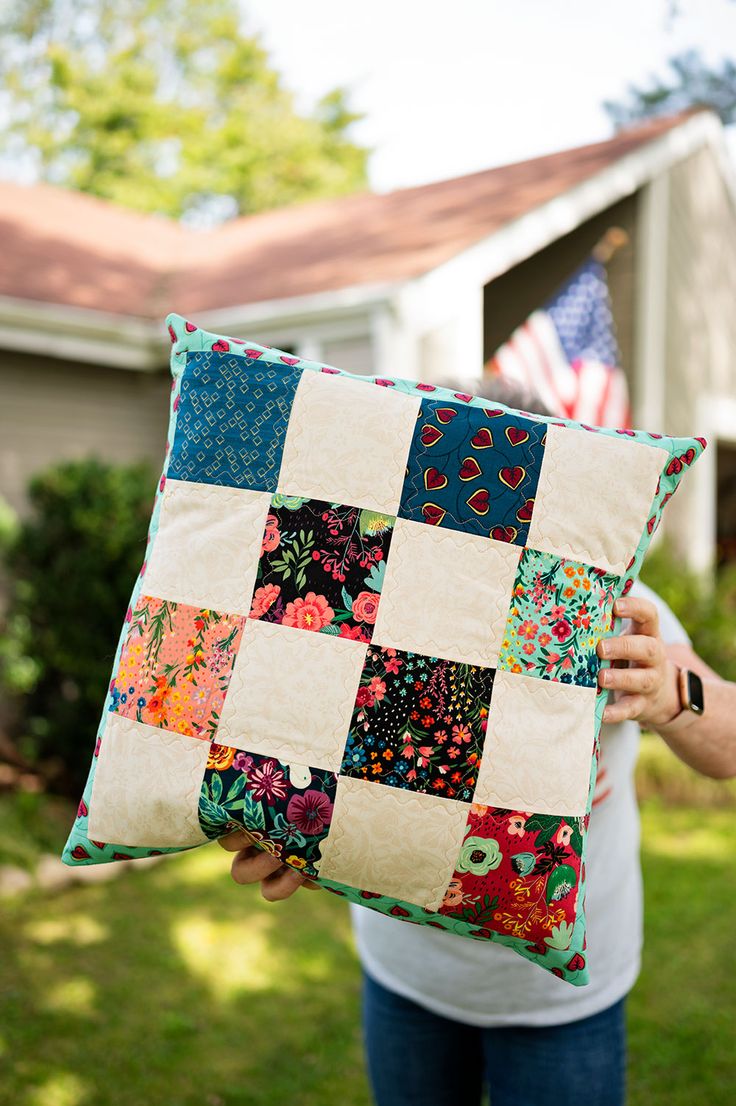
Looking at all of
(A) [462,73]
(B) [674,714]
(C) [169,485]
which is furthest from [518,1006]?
(A) [462,73]

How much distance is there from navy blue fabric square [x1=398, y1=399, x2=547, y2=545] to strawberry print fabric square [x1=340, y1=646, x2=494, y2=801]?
186 millimetres

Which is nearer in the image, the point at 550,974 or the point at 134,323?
the point at 550,974

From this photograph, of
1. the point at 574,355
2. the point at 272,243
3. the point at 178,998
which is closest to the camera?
the point at 178,998

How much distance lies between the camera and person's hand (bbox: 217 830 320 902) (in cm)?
129

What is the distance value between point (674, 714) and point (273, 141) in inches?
695

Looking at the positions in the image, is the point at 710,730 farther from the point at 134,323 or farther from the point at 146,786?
the point at 134,323

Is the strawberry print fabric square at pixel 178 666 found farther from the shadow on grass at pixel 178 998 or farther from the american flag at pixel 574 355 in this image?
the american flag at pixel 574 355

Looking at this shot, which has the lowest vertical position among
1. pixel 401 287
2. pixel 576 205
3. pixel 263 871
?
pixel 263 871

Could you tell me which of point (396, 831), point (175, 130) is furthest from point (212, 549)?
point (175, 130)

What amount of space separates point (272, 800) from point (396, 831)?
0.54 feet

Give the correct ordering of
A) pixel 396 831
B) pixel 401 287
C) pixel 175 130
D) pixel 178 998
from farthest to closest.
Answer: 1. pixel 175 130
2. pixel 401 287
3. pixel 178 998
4. pixel 396 831

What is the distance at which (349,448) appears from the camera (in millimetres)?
1206

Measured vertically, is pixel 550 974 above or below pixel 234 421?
below

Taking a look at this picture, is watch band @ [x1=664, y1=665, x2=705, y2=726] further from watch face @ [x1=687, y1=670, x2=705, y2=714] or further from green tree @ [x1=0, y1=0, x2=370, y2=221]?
green tree @ [x1=0, y1=0, x2=370, y2=221]
